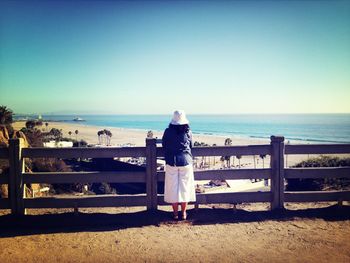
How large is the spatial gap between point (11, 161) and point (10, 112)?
2541cm

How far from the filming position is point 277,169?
622 cm

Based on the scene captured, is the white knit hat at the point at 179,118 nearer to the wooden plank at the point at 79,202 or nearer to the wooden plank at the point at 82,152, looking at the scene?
the wooden plank at the point at 82,152

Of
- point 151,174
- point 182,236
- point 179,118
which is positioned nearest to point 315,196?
point 182,236

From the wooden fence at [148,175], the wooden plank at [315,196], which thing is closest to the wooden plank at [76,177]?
the wooden fence at [148,175]

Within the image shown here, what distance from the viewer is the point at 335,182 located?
10836 mm

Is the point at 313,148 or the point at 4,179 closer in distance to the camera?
the point at 4,179

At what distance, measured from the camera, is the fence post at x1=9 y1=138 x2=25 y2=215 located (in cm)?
586

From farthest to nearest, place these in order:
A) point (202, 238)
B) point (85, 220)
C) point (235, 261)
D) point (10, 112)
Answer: point (10, 112) < point (85, 220) < point (202, 238) < point (235, 261)

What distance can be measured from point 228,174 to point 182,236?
1.70m

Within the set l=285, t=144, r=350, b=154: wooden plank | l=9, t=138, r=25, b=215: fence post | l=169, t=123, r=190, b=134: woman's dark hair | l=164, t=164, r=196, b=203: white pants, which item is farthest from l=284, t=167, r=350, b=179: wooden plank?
l=9, t=138, r=25, b=215: fence post

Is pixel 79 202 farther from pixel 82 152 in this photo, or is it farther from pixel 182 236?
pixel 182 236

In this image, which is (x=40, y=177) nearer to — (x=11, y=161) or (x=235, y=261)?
(x=11, y=161)

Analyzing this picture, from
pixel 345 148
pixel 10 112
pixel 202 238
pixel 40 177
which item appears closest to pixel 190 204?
pixel 202 238

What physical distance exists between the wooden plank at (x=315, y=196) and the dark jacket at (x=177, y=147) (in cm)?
237
